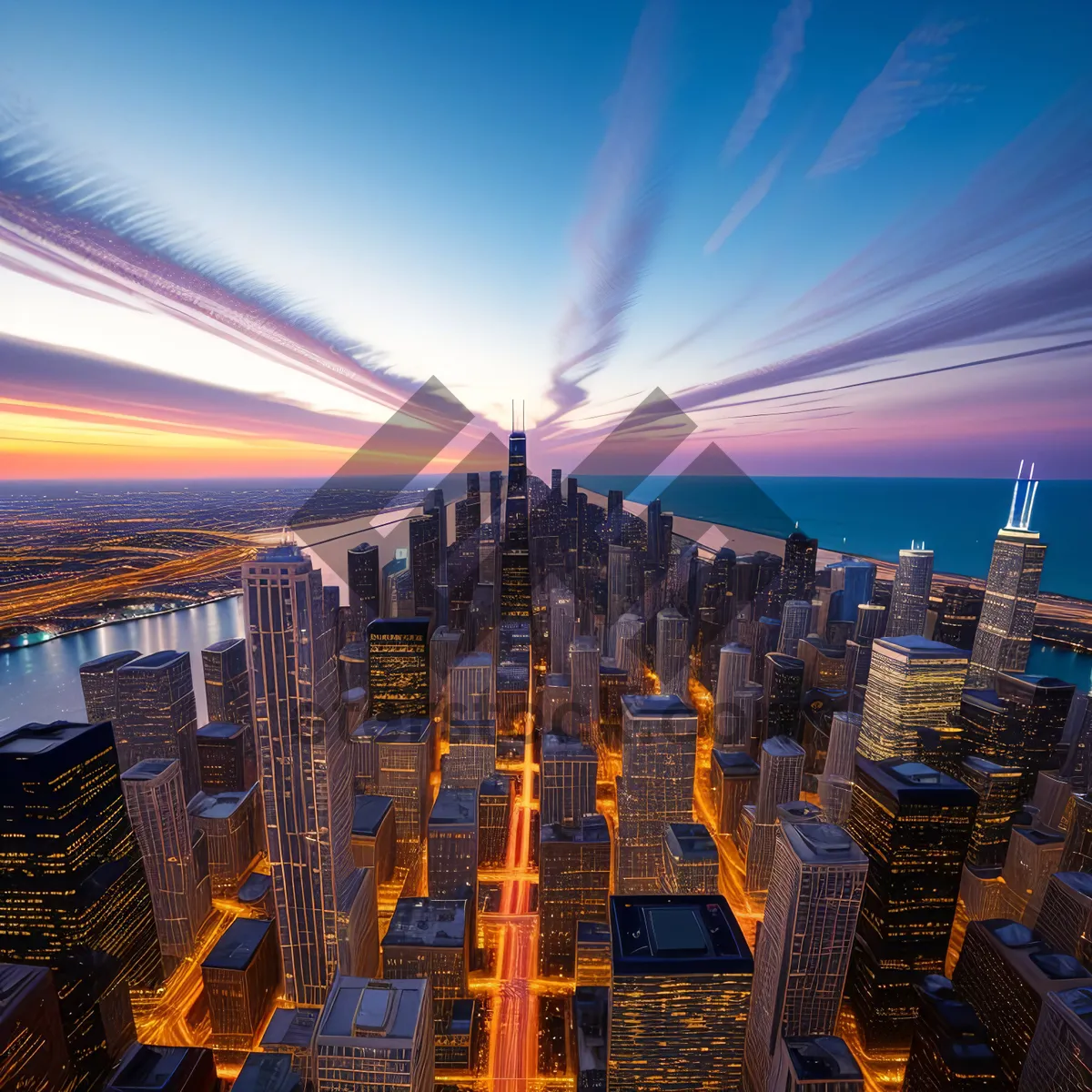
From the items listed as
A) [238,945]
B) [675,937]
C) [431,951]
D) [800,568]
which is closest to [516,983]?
[431,951]

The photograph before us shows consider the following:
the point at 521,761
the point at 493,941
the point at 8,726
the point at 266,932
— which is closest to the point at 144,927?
the point at 266,932

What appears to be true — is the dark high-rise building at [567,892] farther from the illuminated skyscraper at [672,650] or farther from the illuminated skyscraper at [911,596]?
the illuminated skyscraper at [911,596]

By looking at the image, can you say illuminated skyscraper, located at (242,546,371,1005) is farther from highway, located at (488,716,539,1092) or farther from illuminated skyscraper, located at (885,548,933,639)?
illuminated skyscraper, located at (885,548,933,639)

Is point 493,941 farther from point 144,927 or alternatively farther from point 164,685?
point 164,685

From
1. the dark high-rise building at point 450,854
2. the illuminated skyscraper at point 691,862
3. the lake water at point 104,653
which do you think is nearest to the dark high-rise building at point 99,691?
the lake water at point 104,653

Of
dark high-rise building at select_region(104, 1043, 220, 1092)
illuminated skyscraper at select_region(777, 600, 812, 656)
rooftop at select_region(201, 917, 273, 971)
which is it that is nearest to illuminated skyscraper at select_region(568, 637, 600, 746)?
illuminated skyscraper at select_region(777, 600, 812, 656)

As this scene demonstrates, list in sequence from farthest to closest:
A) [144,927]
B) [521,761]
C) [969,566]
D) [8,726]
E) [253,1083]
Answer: [969,566]
[521,761]
[8,726]
[144,927]
[253,1083]

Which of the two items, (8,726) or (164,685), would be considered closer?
(8,726)
